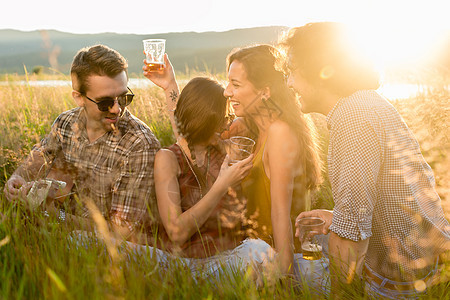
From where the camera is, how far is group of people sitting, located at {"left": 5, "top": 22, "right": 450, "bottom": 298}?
202 cm

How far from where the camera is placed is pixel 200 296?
1.78 m

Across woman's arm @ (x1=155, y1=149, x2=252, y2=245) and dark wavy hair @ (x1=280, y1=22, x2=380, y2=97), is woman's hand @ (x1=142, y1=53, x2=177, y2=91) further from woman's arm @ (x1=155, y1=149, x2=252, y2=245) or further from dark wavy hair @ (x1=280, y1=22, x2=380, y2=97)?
dark wavy hair @ (x1=280, y1=22, x2=380, y2=97)

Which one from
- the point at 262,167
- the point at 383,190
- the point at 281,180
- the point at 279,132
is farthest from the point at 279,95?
the point at 383,190

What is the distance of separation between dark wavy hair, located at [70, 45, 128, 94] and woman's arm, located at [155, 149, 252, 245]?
1131 mm

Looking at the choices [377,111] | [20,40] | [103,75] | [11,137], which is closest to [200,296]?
[377,111]

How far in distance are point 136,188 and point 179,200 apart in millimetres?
433

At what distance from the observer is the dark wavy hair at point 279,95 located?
2.94 meters

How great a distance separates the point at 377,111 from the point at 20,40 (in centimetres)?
11875

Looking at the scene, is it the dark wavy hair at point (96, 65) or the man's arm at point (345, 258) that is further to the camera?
the dark wavy hair at point (96, 65)

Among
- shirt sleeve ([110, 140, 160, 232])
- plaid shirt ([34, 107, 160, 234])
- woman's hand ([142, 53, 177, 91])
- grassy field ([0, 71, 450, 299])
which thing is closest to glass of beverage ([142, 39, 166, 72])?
woman's hand ([142, 53, 177, 91])

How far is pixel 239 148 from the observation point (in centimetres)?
259

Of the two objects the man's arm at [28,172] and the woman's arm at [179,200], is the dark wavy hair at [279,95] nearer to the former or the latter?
the woman's arm at [179,200]

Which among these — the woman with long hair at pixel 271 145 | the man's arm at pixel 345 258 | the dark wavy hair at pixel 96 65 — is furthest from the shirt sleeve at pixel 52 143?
the man's arm at pixel 345 258

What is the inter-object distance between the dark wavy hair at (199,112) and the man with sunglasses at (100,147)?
363mm
